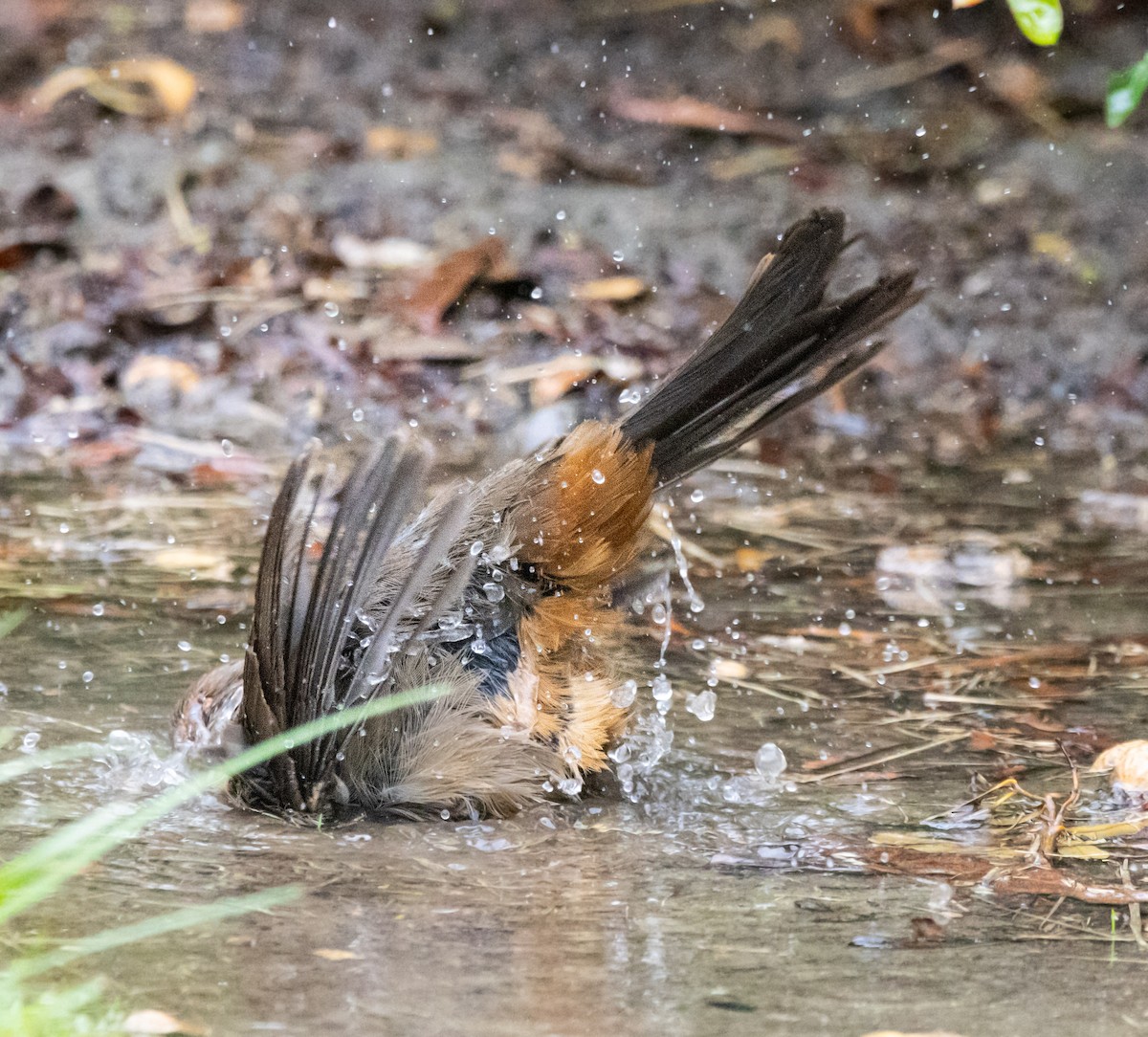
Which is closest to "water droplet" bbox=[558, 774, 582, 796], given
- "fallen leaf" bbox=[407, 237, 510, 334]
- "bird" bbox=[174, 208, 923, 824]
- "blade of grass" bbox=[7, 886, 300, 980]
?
"bird" bbox=[174, 208, 923, 824]

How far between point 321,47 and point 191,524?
173 inches

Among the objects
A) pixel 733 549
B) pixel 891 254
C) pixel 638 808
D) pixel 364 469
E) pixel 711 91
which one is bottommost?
pixel 638 808

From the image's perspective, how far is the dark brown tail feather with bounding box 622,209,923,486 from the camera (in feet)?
10.0

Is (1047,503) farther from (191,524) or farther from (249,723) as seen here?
(249,723)

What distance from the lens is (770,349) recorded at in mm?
3086

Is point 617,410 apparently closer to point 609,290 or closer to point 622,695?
point 609,290

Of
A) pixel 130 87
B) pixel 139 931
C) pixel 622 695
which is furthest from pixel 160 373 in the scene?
pixel 139 931

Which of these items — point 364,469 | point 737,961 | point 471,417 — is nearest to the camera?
point 737,961

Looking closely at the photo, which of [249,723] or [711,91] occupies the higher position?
[711,91]

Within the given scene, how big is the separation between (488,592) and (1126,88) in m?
1.38

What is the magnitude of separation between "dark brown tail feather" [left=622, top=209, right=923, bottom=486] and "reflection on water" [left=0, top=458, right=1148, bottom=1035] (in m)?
0.59

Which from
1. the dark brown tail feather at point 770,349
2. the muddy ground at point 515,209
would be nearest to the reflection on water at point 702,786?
the dark brown tail feather at point 770,349

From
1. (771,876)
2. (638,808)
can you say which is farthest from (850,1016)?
(638,808)

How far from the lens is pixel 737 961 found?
223cm
